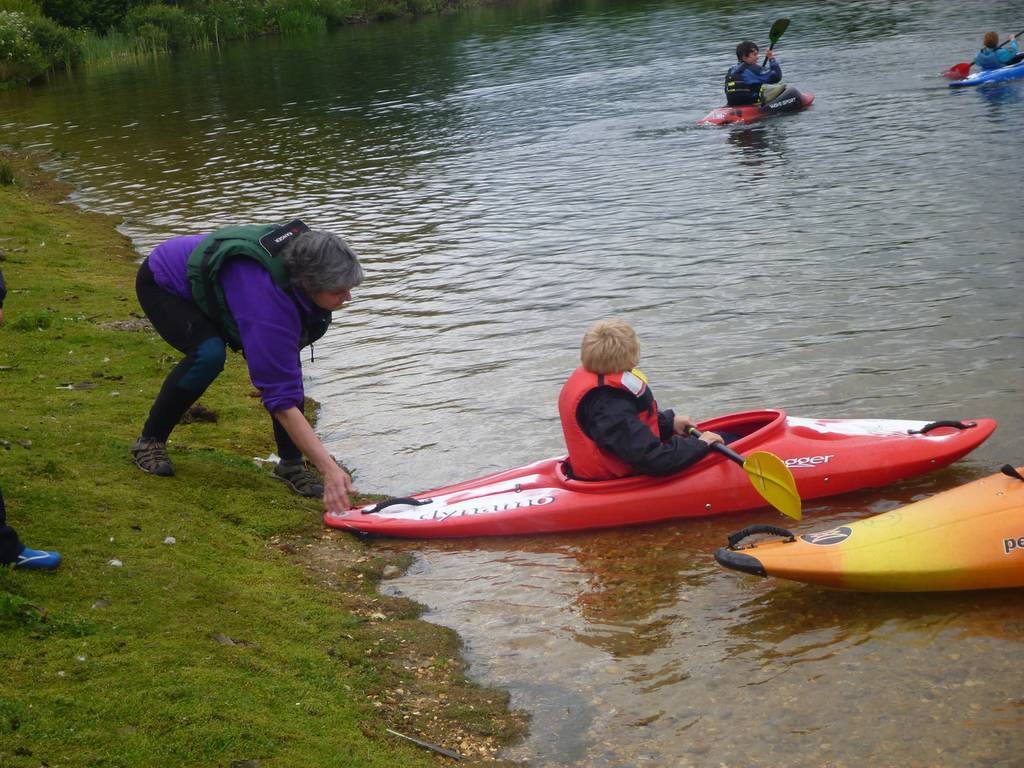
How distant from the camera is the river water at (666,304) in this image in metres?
4.46

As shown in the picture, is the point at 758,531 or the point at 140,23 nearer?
the point at 758,531

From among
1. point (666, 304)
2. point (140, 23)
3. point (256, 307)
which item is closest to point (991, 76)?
point (666, 304)

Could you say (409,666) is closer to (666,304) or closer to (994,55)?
(666,304)

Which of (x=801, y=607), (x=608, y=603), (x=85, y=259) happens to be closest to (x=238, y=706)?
(x=608, y=603)

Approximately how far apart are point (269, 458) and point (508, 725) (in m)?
3.26

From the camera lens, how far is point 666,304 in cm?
988

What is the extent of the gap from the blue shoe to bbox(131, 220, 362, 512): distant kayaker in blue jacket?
1.11 metres

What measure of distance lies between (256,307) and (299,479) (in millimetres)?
1730

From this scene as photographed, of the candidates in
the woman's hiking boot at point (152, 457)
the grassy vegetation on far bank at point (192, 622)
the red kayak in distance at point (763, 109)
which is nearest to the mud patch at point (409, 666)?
the grassy vegetation on far bank at point (192, 622)

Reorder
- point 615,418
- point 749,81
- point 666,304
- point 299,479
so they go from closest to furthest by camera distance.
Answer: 1. point 615,418
2. point 299,479
3. point 666,304
4. point 749,81

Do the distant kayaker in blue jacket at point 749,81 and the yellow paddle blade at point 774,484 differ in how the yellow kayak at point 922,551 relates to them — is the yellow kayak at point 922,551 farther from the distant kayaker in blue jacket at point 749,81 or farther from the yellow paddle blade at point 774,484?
the distant kayaker in blue jacket at point 749,81

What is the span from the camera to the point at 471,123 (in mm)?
20656

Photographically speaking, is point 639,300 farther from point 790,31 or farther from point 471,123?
point 790,31

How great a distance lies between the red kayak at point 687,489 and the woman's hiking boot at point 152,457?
936mm
